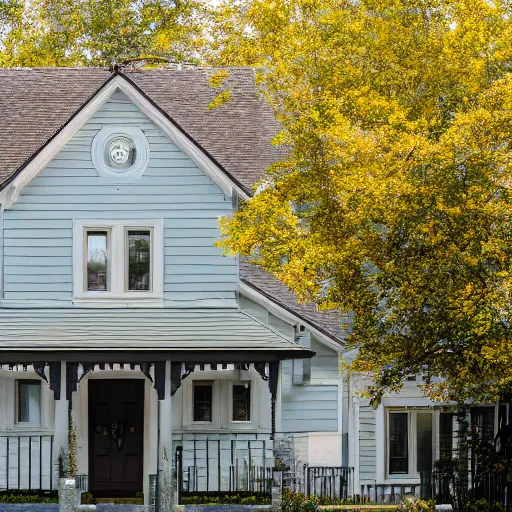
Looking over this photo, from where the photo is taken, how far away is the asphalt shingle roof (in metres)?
27.5

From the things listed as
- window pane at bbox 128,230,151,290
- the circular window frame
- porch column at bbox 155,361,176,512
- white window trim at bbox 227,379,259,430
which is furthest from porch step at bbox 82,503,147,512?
the circular window frame

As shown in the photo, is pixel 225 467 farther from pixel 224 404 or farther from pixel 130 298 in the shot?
pixel 130 298

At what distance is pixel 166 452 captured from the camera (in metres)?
23.5

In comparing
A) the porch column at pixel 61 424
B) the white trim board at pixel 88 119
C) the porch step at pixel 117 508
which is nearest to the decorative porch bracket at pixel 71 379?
the porch column at pixel 61 424

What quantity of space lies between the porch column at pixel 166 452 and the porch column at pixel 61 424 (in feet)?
5.56

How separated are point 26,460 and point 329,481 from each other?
599 cm

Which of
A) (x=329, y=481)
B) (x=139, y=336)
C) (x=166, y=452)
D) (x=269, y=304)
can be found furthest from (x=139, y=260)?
(x=329, y=481)

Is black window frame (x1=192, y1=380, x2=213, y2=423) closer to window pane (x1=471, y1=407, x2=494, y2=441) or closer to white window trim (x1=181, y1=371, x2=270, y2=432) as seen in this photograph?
white window trim (x1=181, y1=371, x2=270, y2=432)

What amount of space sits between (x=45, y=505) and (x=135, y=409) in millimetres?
3302

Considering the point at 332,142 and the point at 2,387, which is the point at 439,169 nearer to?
the point at 332,142

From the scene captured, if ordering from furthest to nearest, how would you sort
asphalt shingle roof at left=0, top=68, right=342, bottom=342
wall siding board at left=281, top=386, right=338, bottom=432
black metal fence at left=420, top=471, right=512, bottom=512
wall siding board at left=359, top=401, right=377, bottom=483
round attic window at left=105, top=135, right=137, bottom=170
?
wall siding board at left=359, top=401, right=377, bottom=483 → asphalt shingle roof at left=0, top=68, right=342, bottom=342 → wall siding board at left=281, top=386, right=338, bottom=432 → round attic window at left=105, top=135, right=137, bottom=170 → black metal fence at left=420, top=471, right=512, bottom=512

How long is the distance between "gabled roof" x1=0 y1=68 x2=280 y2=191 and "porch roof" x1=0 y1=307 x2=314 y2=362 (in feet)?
10.8

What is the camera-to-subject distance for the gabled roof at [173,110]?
2755cm

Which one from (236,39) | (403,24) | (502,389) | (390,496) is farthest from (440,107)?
(236,39)
